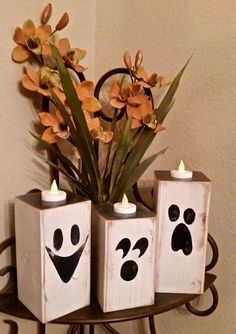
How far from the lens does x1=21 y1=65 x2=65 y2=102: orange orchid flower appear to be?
635 mm

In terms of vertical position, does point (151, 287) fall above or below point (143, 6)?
below

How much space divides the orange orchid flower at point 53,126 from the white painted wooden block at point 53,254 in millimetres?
108

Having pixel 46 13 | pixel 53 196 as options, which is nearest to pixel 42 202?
pixel 53 196

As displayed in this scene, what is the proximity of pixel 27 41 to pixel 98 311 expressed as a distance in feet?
1.49

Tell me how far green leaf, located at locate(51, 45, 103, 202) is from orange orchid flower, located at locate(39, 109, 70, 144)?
0.13ft

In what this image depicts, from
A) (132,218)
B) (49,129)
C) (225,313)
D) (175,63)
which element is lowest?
(225,313)

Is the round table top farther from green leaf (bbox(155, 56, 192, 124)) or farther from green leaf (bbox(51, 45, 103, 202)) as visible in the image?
green leaf (bbox(155, 56, 192, 124))

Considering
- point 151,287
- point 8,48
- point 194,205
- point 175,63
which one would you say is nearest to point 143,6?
point 175,63

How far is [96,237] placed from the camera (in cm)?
61

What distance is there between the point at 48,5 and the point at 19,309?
0.51m

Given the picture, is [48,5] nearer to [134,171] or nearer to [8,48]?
[8,48]

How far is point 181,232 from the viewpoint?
2.14ft

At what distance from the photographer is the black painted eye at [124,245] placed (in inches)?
22.7

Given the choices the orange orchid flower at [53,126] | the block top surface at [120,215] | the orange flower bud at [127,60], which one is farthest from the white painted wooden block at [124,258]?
the orange flower bud at [127,60]
